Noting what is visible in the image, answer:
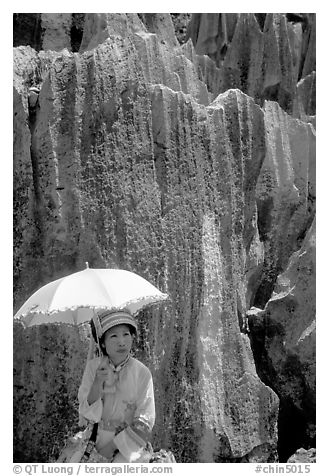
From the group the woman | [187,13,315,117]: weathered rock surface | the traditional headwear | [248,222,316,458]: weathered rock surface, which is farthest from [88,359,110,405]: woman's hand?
[187,13,315,117]: weathered rock surface

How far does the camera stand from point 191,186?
605 cm

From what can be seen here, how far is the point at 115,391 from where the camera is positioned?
4453 mm

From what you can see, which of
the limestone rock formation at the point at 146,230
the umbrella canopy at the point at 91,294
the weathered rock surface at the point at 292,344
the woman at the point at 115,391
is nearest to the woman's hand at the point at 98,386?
the woman at the point at 115,391

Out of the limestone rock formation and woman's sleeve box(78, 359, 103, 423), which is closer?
woman's sleeve box(78, 359, 103, 423)

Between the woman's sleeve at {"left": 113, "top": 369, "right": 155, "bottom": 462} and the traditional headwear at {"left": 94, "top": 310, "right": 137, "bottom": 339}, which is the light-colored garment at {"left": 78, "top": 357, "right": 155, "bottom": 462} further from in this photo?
the traditional headwear at {"left": 94, "top": 310, "right": 137, "bottom": 339}

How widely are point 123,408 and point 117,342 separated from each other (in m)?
0.36

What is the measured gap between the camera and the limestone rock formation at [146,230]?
5496 mm

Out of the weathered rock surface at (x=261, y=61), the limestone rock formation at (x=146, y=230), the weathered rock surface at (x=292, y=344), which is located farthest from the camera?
the weathered rock surface at (x=261, y=61)

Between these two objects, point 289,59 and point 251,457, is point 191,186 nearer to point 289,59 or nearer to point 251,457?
point 251,457

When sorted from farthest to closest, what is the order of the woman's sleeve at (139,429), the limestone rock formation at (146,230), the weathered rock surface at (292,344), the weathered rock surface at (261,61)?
the weathered rock surface at (261,61) → the weathered rock surface at (292,344) → the limestone rock formation at (146,230) → the woman's sleeve at (139,429)

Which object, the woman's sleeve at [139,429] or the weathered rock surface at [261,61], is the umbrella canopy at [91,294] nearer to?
the woman's sleeve at [139,429]

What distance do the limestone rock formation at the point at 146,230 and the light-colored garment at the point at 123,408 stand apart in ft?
3.22

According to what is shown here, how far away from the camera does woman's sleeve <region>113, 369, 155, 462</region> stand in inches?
171

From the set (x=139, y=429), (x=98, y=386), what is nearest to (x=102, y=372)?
(x=98, y=386)
